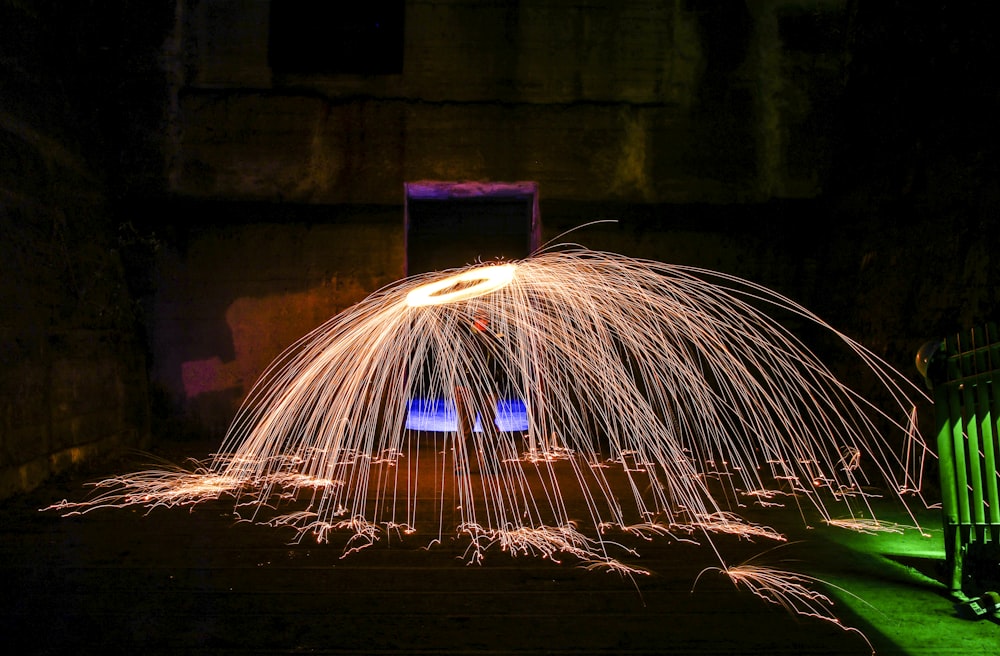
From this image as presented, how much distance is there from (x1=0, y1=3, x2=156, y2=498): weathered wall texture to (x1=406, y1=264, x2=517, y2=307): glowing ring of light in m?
3.45

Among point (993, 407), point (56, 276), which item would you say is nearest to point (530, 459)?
point (993, 407)

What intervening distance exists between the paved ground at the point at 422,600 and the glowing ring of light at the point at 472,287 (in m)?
1.92

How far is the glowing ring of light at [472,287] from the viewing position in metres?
4.95

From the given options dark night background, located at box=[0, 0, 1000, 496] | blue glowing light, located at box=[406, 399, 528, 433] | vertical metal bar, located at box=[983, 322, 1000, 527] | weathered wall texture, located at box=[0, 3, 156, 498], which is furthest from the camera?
dark night background, located at box=[0, 0, 1000, 496]

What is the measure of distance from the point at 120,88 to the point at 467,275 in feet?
19.6

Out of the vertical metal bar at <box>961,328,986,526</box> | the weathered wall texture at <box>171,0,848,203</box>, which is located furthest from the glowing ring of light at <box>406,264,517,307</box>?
the weathered wall texture at <box>171,0,848,203</box>

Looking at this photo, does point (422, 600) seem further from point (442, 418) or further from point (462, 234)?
point (462, 234)

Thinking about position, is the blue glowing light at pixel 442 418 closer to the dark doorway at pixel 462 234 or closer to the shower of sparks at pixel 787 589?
the shower of sparks at pixel 787 589

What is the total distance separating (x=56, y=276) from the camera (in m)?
6.21

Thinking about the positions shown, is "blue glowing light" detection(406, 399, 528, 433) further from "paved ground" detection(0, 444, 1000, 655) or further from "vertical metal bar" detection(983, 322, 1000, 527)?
"vertical metal bar" detection(983, 322, 1000, 527)

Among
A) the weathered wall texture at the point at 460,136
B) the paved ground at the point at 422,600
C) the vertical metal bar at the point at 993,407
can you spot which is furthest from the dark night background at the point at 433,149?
the vertical metal bar at the point at 993,407

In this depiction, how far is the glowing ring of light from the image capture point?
4945 millimetres

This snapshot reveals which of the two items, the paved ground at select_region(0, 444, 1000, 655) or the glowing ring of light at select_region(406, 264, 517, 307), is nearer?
the paved ground at select_region(0, 444, 1000, 655)

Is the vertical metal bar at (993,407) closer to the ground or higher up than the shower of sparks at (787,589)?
higher up
